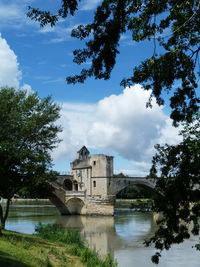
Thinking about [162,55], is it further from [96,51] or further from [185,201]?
[185,201]

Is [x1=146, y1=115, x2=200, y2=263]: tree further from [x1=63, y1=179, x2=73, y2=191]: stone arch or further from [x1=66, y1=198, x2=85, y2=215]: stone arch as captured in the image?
[x1=63, y1=179, x2=73, y2=191]: stone arch

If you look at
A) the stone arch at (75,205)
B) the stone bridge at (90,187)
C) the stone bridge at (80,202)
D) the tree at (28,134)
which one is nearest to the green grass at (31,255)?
the tree at (28,134)

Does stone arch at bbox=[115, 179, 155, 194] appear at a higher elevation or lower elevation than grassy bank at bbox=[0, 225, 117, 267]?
higher

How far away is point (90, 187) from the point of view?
55000 mm

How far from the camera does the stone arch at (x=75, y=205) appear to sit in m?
51.2

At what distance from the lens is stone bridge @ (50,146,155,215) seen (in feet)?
166

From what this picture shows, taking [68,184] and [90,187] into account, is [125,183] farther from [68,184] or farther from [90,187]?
[68,184]

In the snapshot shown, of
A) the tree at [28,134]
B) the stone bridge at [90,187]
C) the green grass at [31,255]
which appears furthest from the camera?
the stone bridge at [90,187]

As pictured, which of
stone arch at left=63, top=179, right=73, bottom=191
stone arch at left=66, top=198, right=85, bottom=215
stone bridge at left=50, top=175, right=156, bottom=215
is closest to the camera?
stone bridge at left=50, top=175, right=156, bottom=215

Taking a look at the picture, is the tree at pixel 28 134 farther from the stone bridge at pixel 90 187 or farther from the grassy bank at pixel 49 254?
the stone bridge at pixel 90 187

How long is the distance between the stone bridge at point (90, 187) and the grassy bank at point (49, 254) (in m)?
29.9

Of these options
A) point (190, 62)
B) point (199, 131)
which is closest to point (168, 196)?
point (199, 131)

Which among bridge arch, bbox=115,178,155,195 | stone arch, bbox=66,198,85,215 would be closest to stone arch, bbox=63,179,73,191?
stone arch, bbox=66,198,85,215

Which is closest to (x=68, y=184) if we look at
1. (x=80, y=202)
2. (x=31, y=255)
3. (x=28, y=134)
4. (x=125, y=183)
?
(x=80, y=202)
